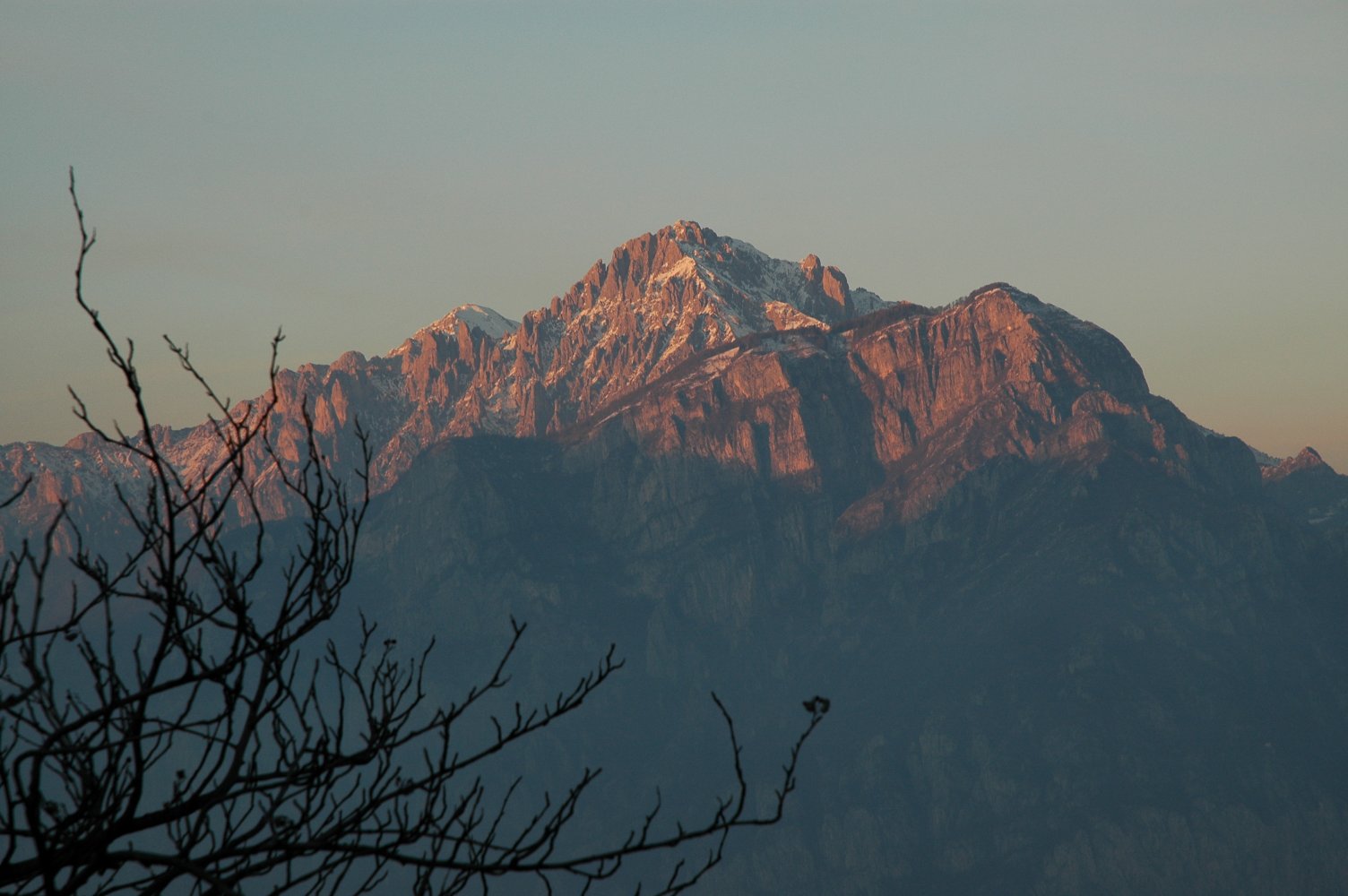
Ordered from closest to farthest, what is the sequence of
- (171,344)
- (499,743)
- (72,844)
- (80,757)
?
(72,844)
(80,757)
(499,743)
(171,344)

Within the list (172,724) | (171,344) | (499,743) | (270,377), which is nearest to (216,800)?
(172,724)

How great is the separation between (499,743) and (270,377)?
158 inches

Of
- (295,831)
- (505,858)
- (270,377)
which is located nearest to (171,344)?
(270,377)

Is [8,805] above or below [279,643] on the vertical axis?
below

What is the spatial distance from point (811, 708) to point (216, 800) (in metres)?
5.72

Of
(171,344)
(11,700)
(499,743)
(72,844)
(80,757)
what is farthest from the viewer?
(171,344)

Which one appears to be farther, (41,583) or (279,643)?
(279,643)

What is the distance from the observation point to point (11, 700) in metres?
11.0

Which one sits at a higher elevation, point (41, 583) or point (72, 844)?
point (41, 583)

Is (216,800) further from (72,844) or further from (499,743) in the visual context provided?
(499,743)

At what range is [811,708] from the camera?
15.5 metres

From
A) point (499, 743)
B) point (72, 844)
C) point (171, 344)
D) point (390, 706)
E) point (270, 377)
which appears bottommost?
point (72, 844)

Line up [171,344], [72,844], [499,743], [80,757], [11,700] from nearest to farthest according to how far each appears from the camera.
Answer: [11,700]
[72,844]
[80,757]
[499,743]
[171,344]

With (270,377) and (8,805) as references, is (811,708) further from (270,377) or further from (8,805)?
(8,805)
